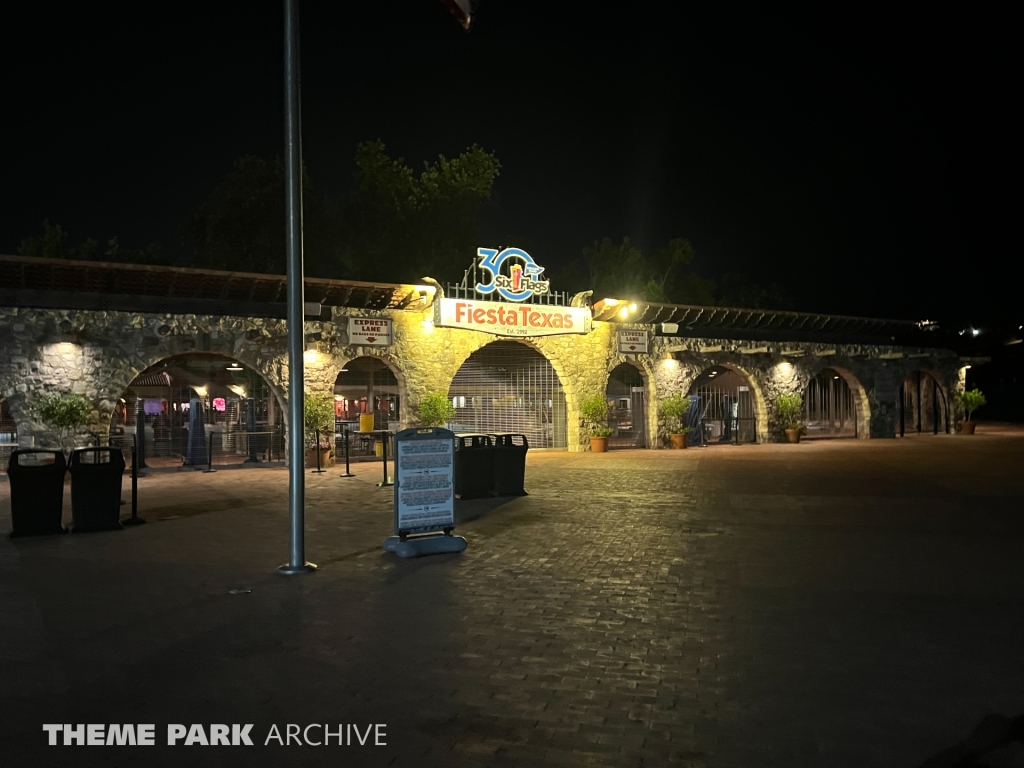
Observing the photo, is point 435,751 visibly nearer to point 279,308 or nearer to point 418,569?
point 418,569

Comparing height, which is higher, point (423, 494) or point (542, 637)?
point (423, 494)

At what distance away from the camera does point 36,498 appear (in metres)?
8.73

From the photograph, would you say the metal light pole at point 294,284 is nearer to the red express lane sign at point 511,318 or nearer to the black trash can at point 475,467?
the black trash can at point 475,467

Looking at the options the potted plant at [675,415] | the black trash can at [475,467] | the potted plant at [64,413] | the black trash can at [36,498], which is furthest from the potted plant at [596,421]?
the black trash can at [36,498]

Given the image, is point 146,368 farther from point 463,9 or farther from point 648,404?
point 648,404

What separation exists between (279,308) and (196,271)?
2.56m

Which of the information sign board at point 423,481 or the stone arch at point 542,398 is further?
the stone arch at point 542,398

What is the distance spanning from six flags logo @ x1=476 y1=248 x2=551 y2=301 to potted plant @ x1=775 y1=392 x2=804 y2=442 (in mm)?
9303

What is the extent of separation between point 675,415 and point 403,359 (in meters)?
8.50

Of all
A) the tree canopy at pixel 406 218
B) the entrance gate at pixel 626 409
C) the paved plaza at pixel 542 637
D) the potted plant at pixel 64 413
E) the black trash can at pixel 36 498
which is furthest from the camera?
the tree canopy at pixel 406 218

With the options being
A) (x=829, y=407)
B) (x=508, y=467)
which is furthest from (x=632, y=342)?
(x=829, y=407)

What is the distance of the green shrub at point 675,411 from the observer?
73.4 ft

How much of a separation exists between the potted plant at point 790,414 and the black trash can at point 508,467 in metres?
14.6

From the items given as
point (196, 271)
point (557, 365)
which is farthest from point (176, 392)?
point (557, 365)
